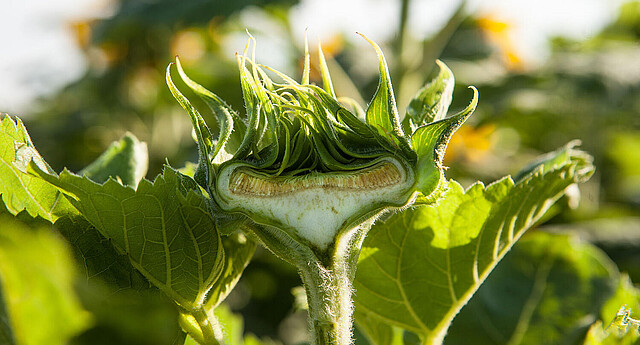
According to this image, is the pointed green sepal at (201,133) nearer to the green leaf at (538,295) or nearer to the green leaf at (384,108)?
the green leaf at (384,108)

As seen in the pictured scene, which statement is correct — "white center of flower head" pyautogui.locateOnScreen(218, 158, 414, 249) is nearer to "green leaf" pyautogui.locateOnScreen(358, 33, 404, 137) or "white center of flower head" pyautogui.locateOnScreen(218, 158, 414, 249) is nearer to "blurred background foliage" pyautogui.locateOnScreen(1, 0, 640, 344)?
"green leaf" pyautogui.locateOnScreen(358, 33, 404, 137)

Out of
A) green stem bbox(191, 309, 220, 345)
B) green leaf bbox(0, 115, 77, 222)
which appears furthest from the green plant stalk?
green leaf bbox(0, 115, 77, 222)

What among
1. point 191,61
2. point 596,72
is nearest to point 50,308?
point 596,72

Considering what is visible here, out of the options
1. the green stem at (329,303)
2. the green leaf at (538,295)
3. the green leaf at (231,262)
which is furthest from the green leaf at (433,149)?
the green leaf at (538,295)

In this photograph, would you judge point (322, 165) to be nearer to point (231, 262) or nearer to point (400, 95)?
point (231, 262)

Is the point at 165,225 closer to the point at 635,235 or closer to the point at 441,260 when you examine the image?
the point at 441,260
